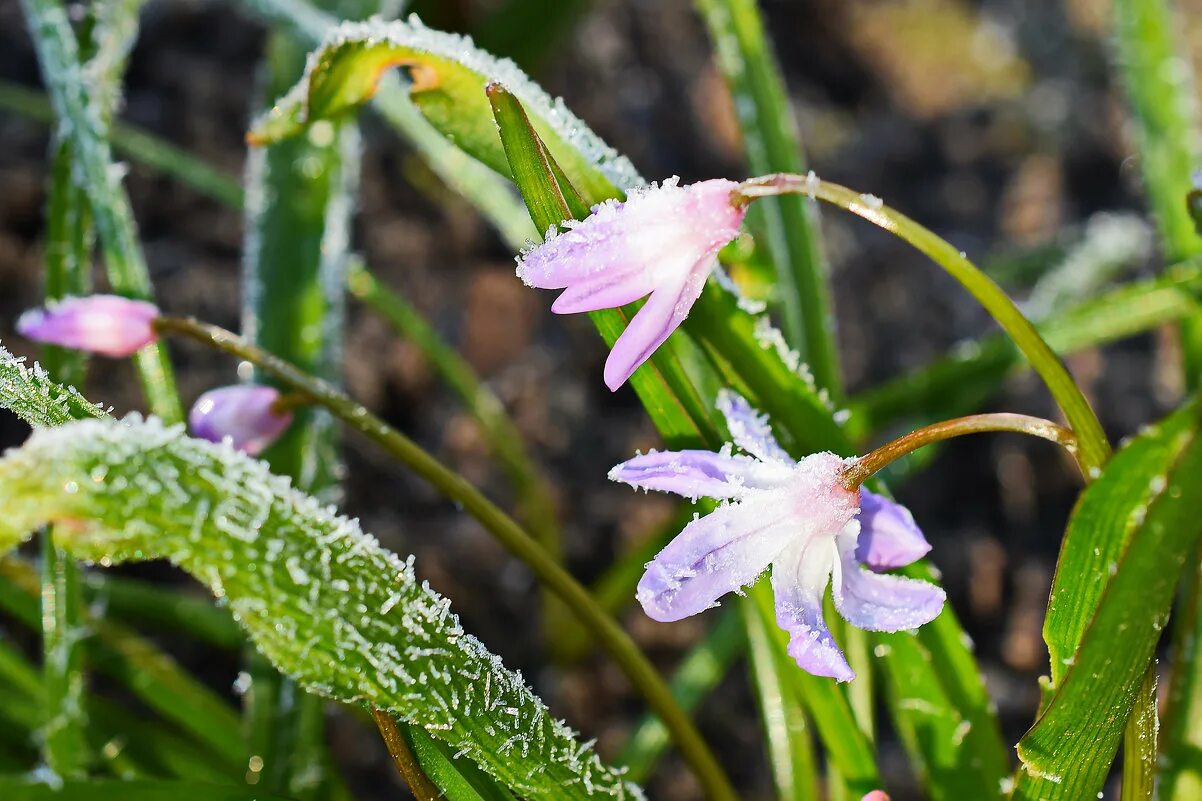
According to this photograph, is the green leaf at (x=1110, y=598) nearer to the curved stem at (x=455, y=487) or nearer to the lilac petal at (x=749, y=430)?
the lilac petal at (x=749, y=430)

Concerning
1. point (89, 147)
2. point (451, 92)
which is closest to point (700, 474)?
point (451, 92)

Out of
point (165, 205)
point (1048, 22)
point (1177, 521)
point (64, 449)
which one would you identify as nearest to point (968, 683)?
point (1177, 521)

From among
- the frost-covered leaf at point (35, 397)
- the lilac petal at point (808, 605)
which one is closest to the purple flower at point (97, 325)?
the frost-covered leaf at point (35, 397)

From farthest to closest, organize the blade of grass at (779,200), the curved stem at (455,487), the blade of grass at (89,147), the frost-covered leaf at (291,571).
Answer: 1. the blade of grass at (779,200)
2. the blade of grass at (89,147)
3. the curved stem at (455,487)
4. the frost-covered leaf at (291,571)

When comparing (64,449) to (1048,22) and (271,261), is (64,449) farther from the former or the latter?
(1048,22)

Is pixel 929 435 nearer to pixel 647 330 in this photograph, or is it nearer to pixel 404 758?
pixel 647 330
